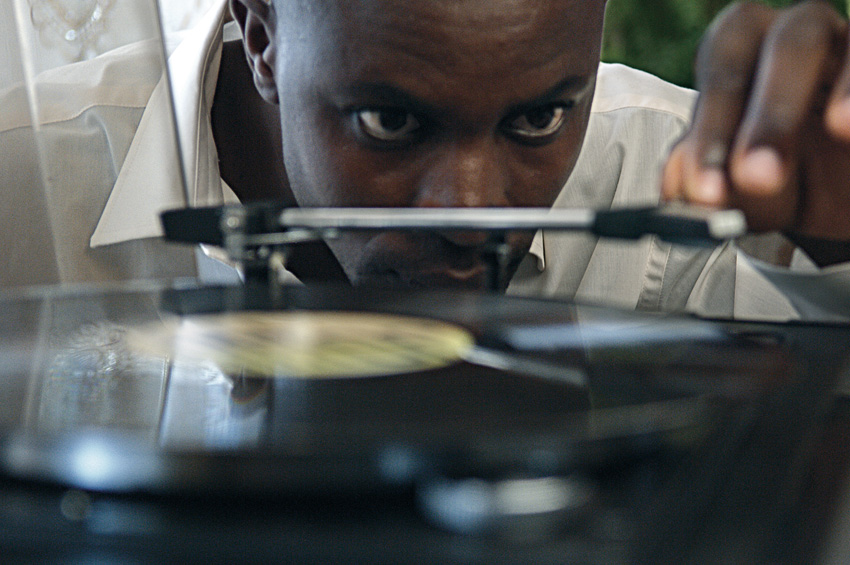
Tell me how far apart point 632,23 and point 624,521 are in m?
2.24

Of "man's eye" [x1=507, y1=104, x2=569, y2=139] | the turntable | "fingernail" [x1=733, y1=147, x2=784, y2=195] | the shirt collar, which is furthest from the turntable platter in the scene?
the shirt collar

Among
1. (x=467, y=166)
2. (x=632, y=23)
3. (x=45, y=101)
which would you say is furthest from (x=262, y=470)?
(x=632, y=23)

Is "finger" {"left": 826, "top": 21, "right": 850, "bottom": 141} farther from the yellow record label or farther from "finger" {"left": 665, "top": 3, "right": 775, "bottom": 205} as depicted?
the yellow record label

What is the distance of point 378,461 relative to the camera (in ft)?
0.70

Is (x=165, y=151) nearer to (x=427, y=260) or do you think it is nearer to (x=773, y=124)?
(x=427, y=260)

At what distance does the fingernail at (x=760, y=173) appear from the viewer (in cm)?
47

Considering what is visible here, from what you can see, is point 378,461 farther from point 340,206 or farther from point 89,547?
point 340,206

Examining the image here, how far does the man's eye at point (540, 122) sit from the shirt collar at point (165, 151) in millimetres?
401

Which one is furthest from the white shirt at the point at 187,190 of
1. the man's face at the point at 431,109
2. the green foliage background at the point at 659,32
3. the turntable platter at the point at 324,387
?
the green foliage background at the point at 659,32

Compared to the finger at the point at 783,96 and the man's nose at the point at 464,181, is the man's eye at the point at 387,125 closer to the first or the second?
the man's nose at the point at 464,181

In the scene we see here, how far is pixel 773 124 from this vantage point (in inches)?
19.5

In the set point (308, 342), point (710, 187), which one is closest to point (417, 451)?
point (308, 342)

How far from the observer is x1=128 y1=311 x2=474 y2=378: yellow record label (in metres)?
0.36

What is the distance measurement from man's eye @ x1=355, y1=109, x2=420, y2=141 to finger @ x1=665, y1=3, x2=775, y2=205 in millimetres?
287
